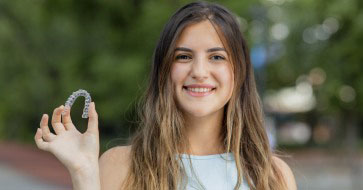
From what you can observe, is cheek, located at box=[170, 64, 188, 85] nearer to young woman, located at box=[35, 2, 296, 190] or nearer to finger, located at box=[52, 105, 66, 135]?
young woman, located at box=[35, 2, 296, 190]

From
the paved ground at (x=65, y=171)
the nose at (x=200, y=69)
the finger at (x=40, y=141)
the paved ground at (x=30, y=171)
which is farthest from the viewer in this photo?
the paved ground at (x=30, y=171)

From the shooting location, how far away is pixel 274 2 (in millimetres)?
14969

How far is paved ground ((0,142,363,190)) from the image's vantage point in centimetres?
1377

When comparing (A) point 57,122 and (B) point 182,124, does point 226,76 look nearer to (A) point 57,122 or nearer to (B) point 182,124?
(B) point 182,124

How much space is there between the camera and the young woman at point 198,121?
2.41 metres

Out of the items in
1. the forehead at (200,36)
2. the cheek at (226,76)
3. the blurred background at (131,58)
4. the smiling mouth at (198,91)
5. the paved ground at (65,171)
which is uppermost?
the blurred background at (131,58)

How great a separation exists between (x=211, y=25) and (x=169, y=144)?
482 mm

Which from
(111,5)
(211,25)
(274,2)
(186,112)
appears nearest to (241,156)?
(186,112)

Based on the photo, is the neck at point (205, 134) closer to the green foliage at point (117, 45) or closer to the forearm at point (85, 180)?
the forearm at point (85, 180)

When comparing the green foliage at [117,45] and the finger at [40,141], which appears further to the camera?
the green foliage at [117,45]

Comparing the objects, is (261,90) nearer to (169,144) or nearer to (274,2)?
(274,2)

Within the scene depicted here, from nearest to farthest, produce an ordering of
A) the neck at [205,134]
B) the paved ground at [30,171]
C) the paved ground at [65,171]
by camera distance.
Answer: the neck at [205,134]
the paved ground at [65,171]
the paved ground at [30,171]

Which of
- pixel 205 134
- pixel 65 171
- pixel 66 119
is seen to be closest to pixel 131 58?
pixel 65 171

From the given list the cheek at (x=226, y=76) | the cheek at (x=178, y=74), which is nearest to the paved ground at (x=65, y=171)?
the cheek at (x=226, y=76)
